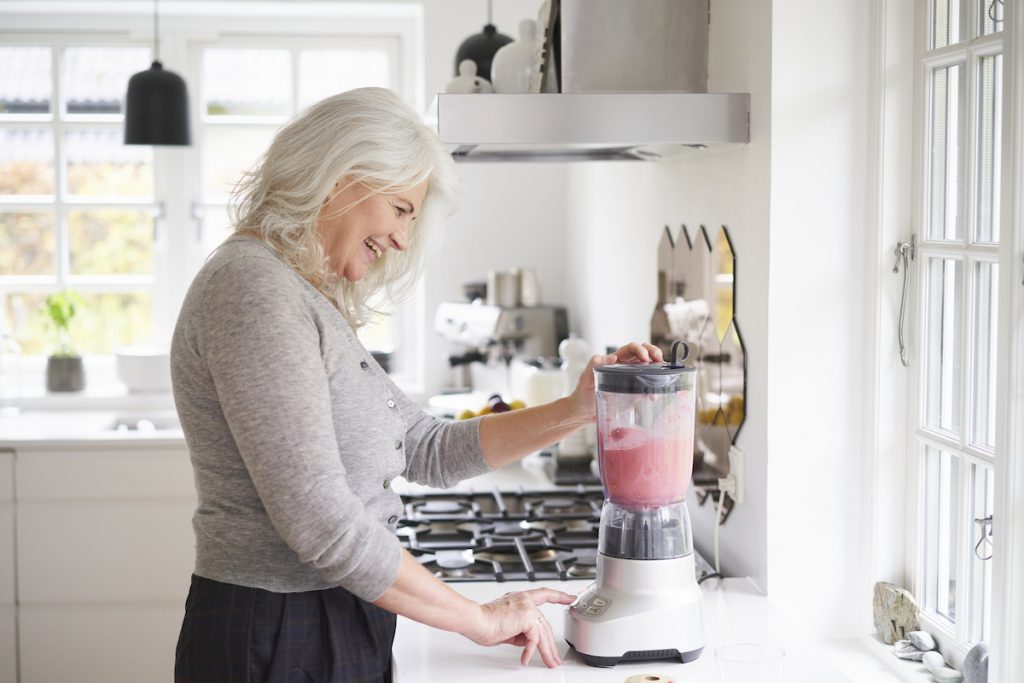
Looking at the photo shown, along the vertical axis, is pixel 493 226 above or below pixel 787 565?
above

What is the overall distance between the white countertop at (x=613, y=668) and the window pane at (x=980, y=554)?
0.22 m

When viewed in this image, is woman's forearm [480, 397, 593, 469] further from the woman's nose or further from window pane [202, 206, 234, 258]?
window pane [202, 206, 234, 258]

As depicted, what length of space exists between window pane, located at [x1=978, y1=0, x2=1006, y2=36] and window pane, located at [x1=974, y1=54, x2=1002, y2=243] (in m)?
0.04

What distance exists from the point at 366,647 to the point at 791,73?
1.07m

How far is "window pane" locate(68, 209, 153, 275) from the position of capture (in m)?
4.08

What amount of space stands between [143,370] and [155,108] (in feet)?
3.26

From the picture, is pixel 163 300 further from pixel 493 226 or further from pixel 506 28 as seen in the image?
pixel 506 28

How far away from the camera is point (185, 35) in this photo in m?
4.02

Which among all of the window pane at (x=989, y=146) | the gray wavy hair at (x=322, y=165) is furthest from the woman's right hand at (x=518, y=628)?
the window pane at (x=989, y=146)

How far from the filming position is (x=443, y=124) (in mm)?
1754

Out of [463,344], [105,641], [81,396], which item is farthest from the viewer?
[81,396]

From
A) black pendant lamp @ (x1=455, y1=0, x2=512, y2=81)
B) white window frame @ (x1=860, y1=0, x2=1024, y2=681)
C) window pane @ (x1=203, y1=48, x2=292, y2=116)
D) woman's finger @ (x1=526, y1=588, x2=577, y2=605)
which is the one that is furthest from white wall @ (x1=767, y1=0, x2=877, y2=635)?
window pane @ (x1=203, y1=48, x2=292, y2=116)

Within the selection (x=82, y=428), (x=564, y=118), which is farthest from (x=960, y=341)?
(x=82, y=428)

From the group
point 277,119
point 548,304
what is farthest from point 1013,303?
point 277,119
